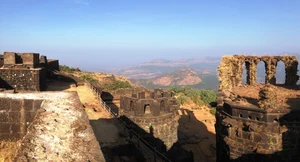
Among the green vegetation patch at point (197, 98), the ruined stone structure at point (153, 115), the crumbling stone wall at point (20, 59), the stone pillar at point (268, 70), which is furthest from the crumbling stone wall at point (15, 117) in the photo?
the green vegetation patch at point (197, 98)

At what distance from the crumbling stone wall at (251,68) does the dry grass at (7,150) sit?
1544cm

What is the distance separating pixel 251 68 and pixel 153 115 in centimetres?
840

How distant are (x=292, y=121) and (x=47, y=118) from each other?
34.3 feet

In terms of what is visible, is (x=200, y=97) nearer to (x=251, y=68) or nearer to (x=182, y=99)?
(x=182, y=99)

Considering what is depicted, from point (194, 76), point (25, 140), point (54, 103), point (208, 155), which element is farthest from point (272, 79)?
point (194, 76)

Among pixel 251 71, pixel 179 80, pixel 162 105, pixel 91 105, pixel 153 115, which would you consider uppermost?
pixel 251 71

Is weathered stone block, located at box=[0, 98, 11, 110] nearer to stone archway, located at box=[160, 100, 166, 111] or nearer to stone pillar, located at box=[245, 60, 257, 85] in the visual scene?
stone archway, located at box=[160, 100, 166, 111]

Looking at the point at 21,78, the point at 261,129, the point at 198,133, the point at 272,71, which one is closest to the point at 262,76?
the point at 198,133

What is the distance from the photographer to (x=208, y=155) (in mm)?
21031

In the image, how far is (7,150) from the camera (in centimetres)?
507

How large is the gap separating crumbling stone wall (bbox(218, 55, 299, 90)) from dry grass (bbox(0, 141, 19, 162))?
15438 mm

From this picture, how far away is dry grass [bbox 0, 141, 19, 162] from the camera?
4664 millimetres

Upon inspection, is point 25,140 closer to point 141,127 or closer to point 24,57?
point 141,127

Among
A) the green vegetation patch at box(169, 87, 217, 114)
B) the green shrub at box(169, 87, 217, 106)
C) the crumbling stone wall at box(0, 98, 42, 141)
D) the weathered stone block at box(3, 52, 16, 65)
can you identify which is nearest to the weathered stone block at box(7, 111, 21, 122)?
the crumbling stone wall at box(0, 98, 42, 141)
